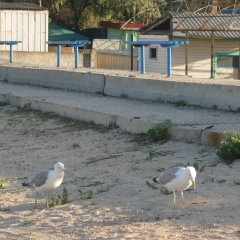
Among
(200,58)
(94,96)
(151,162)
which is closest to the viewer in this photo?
(151,162)

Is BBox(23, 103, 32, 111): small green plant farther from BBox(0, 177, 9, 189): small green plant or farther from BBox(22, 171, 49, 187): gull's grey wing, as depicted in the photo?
BBox(22, 171, 49, 187): gull's grey wing

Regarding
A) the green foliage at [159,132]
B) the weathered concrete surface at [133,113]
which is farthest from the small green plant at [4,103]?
the green foliage at [159,132]

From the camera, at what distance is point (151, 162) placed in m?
9.81

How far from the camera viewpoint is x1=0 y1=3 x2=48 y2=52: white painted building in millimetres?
29438

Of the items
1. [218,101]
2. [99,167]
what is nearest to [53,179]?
[99,167]

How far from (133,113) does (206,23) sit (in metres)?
20.1

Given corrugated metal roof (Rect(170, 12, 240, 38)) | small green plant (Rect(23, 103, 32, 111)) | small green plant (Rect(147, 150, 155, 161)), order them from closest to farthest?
small green plant (Rect(147, 150, 155, 161)), small green plant (Rect(23, 103, 32, 111)), corrugated metal roof (Rect(170, 12, 240, 38))

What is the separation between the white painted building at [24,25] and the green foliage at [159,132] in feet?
64.1

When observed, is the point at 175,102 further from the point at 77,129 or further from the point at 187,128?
the point at 187,128

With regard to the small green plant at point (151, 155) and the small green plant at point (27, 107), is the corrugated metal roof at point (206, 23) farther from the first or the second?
the small green plant at point (151, 155)

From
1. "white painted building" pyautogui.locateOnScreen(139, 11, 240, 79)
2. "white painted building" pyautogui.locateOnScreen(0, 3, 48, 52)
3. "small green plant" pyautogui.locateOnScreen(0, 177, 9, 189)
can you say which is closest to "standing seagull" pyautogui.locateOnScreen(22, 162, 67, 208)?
"small green plant" pyautogui.locateOnScreen(0, 177, 9, 189)

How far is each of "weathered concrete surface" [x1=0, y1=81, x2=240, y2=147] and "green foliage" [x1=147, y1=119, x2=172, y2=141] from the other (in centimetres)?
11

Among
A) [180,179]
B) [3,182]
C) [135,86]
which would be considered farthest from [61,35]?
[180,179]

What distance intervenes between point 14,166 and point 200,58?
24926mm
